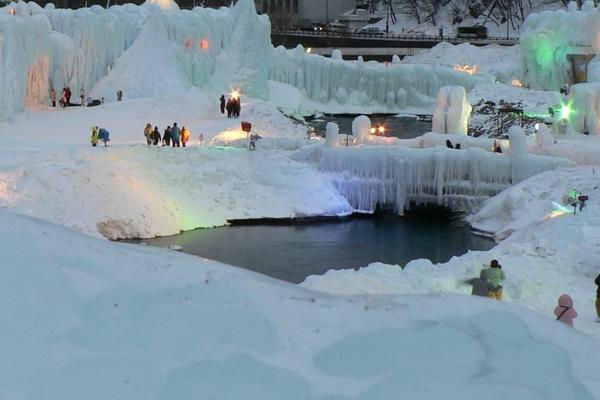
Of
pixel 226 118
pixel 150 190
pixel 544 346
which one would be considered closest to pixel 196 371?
pixel 544 346

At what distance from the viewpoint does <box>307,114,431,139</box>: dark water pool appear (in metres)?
49.5

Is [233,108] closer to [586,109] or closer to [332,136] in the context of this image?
[332,136]

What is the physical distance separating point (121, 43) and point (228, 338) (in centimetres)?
4071

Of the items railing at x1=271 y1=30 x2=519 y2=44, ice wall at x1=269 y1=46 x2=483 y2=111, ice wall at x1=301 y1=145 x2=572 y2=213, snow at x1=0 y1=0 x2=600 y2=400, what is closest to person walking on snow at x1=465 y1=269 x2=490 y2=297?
snow at x1=0 y1=0 x2=600 y2=400

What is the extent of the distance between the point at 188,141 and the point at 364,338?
2790cm

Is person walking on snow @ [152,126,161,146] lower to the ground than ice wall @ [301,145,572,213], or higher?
higher

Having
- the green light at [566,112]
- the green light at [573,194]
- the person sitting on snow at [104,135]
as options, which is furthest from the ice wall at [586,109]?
the person sitting on snow at [104,135]

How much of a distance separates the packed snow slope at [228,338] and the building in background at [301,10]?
9557cm

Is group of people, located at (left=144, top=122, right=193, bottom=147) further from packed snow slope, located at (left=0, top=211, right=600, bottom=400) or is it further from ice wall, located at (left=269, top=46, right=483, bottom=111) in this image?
ice wall, located at (left=269, top=46, right=483, bottom=111)

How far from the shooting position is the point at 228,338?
749 cm

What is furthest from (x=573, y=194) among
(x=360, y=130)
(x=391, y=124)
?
(x=391, y=124)

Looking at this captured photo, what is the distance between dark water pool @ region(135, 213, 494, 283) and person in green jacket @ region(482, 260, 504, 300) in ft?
24.7

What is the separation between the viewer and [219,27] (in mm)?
49094

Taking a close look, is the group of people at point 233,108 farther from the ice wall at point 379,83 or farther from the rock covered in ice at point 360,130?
the ice wall at point 379,83
